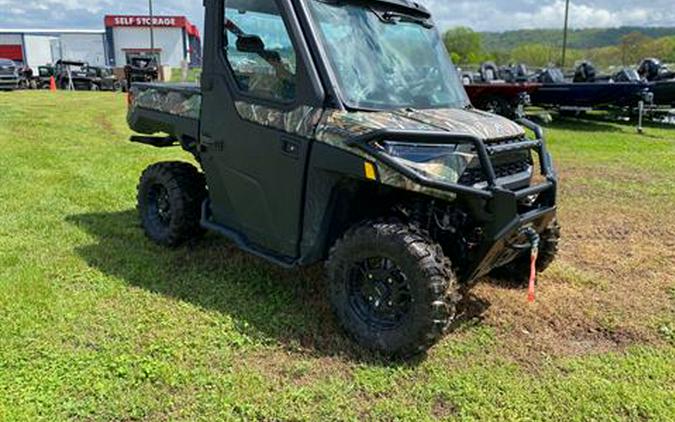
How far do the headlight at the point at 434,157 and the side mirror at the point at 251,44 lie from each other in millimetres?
1186

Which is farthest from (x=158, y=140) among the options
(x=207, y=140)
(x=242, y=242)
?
(x=242, y=242)

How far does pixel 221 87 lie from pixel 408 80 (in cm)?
130

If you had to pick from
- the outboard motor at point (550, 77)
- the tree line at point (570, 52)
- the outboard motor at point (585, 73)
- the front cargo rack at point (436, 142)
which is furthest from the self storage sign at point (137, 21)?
the front cargo rack at point (436, 142)

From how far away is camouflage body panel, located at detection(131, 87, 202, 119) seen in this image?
463cm

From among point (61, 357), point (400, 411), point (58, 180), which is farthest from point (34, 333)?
point (58, 180)

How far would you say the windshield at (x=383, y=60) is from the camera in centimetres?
368

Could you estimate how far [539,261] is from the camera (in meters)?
4.60

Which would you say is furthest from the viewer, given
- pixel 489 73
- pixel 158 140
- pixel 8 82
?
pixel 8 82

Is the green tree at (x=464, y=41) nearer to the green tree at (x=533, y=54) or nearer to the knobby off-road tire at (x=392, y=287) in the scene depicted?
the green tree at (x=533, y=54)

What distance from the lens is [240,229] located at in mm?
4418

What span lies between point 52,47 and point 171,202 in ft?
192

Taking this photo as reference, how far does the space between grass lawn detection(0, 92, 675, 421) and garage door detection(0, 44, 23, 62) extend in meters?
54.7

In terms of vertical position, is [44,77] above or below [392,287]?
above

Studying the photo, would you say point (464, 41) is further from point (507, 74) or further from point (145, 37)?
point (507, 74)
